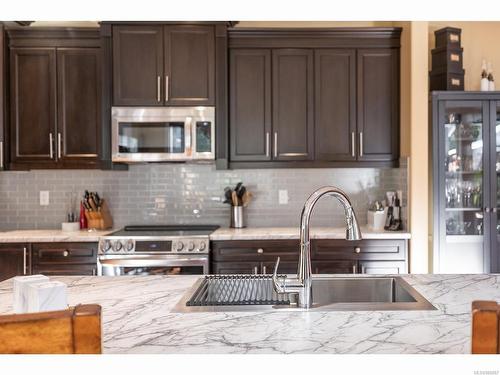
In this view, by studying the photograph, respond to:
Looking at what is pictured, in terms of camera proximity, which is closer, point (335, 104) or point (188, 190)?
point (335, 104)

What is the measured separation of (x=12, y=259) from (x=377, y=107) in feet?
9.92

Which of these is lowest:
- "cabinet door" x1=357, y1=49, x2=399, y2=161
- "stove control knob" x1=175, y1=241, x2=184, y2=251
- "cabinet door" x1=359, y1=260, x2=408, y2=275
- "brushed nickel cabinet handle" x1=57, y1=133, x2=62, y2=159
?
"cabinet door" x1=359, y1=260, x2=408, y2=275

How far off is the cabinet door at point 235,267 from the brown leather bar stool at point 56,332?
2.94m

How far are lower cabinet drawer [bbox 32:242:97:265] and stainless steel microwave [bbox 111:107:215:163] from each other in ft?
2.36

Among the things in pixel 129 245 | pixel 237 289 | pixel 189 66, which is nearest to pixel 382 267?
pixel 129 245

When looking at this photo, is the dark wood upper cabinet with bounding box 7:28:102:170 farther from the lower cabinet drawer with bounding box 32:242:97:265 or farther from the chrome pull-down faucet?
the chrome pull-down faucet

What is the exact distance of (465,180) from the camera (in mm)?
3697

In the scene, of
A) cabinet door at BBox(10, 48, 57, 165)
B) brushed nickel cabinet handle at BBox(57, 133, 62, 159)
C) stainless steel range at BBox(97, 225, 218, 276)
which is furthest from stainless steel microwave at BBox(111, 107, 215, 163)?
stainless steel range at BBox(97, 225, 218, 276)

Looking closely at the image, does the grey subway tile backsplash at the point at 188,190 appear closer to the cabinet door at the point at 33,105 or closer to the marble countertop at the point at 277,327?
the cabinet door at the point at 33,105

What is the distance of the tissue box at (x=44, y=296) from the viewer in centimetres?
96

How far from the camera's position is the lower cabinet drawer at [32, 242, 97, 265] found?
357 cm

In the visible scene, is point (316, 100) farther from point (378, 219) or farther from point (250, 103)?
point (378, 219)
